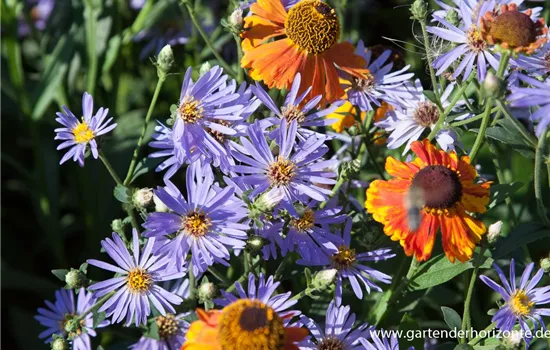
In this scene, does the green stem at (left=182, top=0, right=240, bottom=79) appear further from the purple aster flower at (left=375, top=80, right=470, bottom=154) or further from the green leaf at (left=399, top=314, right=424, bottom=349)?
the green leaf at (left=399, top=314, right=424, bottom=349)

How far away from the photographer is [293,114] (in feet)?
5.96

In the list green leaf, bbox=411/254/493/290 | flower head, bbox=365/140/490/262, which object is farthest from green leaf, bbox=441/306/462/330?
flower head, bbox=365/140/490/262

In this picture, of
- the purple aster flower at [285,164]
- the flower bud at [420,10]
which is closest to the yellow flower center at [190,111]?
the purple aster flower at [285,164]

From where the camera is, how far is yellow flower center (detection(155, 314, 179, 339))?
175cm

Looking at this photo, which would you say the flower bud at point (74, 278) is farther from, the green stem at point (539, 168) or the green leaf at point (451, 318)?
the green stem at point (539, 168)

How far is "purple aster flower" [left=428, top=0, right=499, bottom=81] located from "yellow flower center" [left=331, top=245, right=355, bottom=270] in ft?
1.61

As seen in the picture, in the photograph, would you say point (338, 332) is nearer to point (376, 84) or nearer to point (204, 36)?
point (376, 84)

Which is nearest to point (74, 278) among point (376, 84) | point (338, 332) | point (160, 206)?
point (160, 206)

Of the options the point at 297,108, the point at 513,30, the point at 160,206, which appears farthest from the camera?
the point at 297,108

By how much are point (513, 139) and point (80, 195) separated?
67.4 inches

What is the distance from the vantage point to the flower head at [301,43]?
1.88m

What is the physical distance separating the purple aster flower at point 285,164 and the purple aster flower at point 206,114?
6 centimetres

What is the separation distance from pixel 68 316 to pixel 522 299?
3.68 ft

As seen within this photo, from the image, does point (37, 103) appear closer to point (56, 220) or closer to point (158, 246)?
point (56, 220)
